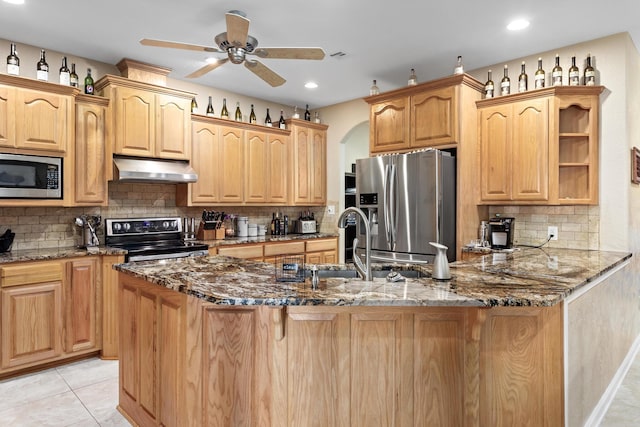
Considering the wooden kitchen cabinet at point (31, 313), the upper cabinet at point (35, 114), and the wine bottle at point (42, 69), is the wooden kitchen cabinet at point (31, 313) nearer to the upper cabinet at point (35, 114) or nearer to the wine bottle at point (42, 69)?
the upper cabinet at point (35, 114)

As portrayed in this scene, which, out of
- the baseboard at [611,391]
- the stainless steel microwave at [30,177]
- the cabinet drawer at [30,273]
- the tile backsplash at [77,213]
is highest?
the stainless steel microwave at [30,177]

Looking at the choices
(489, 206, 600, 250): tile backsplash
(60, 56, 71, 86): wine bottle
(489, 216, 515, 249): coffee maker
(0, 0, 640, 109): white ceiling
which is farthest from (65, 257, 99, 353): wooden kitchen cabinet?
(489, 206, 600, 250): tile backsplash

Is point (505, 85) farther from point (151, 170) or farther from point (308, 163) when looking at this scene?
point (151, 170)

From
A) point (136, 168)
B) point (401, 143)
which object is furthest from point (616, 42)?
point (136, 168)

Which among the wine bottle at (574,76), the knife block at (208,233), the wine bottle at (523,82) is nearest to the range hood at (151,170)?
the knife block at (208,233)

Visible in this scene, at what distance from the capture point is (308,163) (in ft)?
18.2

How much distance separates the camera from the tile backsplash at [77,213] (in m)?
3.50

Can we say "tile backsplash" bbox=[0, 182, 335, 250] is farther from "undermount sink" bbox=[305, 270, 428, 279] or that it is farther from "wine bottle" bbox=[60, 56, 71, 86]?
"undermount sink" bbox=[305, 270, 428, 279]

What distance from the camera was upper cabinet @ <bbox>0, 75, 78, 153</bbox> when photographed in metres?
3.14

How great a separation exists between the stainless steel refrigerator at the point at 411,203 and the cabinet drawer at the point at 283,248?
3.67ft

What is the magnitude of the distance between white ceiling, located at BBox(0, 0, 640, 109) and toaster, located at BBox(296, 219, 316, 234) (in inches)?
83.7

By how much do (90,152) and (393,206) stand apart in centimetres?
286

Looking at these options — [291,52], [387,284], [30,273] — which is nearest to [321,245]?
[291,52]

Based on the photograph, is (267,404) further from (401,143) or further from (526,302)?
(401,143)
